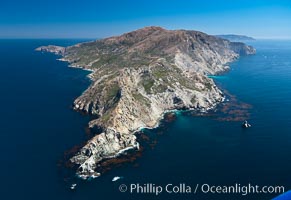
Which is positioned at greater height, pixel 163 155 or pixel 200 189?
pixel 163 155

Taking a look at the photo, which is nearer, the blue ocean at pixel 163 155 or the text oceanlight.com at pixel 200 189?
the text oceanlight.com at pixel 200 189

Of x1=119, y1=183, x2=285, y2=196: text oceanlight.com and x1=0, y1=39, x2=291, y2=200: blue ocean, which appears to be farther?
x1=0, y1=39, x2=291, y2=200: blue ocean

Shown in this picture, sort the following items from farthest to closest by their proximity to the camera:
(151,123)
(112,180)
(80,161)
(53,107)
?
(53,107) → (151,123) → (80,161) → (112,180)

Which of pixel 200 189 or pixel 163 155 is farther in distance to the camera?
pixel 163 155

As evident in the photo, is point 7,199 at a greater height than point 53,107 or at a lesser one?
lesser

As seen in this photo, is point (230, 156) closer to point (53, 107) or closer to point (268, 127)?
point (268, 127)

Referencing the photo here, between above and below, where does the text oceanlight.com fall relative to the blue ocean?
below

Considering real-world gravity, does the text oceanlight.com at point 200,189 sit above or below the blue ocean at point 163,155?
below

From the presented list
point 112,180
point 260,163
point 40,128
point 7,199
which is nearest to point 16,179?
point 7,199
